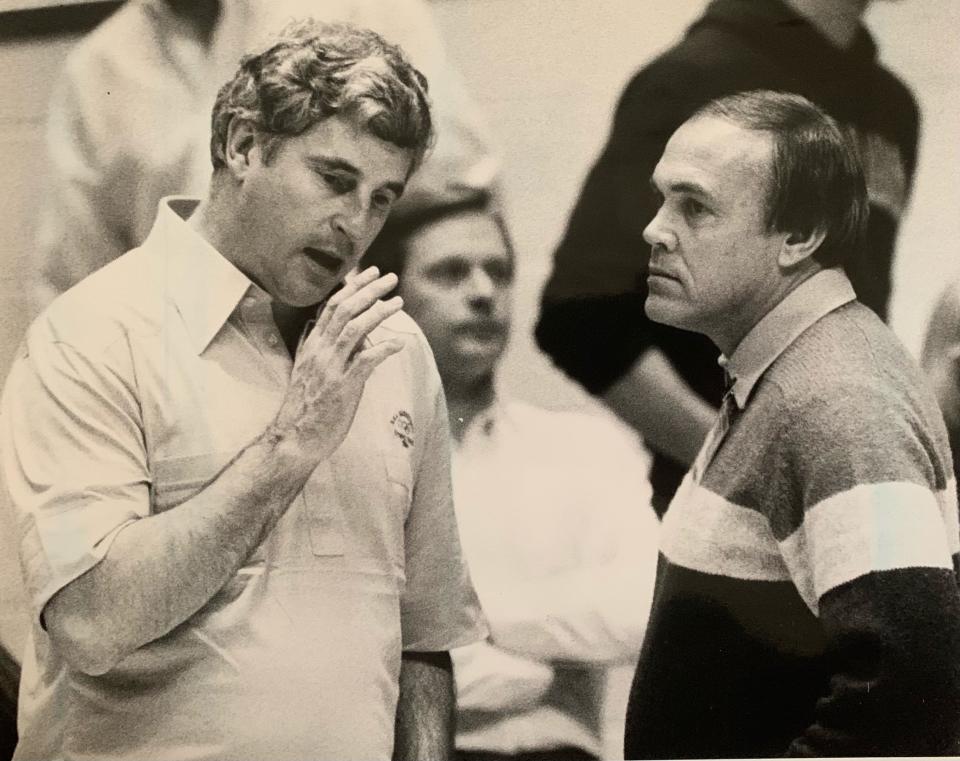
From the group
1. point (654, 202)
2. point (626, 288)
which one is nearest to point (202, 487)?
point (626, 288)

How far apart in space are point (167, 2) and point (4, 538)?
1.05m

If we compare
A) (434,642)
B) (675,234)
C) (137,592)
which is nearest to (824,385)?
(675,234)

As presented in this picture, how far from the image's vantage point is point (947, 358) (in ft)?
6.31

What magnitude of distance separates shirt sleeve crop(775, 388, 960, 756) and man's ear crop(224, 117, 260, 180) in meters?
1.07

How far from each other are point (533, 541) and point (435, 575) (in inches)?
7.3

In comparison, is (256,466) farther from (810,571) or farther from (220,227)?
(810,571)

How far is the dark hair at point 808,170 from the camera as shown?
6.20 ft

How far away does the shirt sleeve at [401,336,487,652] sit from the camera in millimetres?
1895

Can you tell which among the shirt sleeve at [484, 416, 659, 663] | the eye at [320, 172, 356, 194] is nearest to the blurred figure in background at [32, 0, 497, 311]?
the eye at [320, 172, 356, 194]

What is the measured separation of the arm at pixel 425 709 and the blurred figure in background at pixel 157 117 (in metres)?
0.82

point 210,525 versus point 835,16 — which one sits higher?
point 835,16

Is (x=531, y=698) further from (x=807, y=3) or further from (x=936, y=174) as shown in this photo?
(x=807, y=3)

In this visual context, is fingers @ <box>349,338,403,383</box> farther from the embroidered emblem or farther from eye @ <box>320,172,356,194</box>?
eye @ <box>320,172,356,194</box>

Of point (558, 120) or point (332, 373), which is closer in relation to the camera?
point (332, 373)
